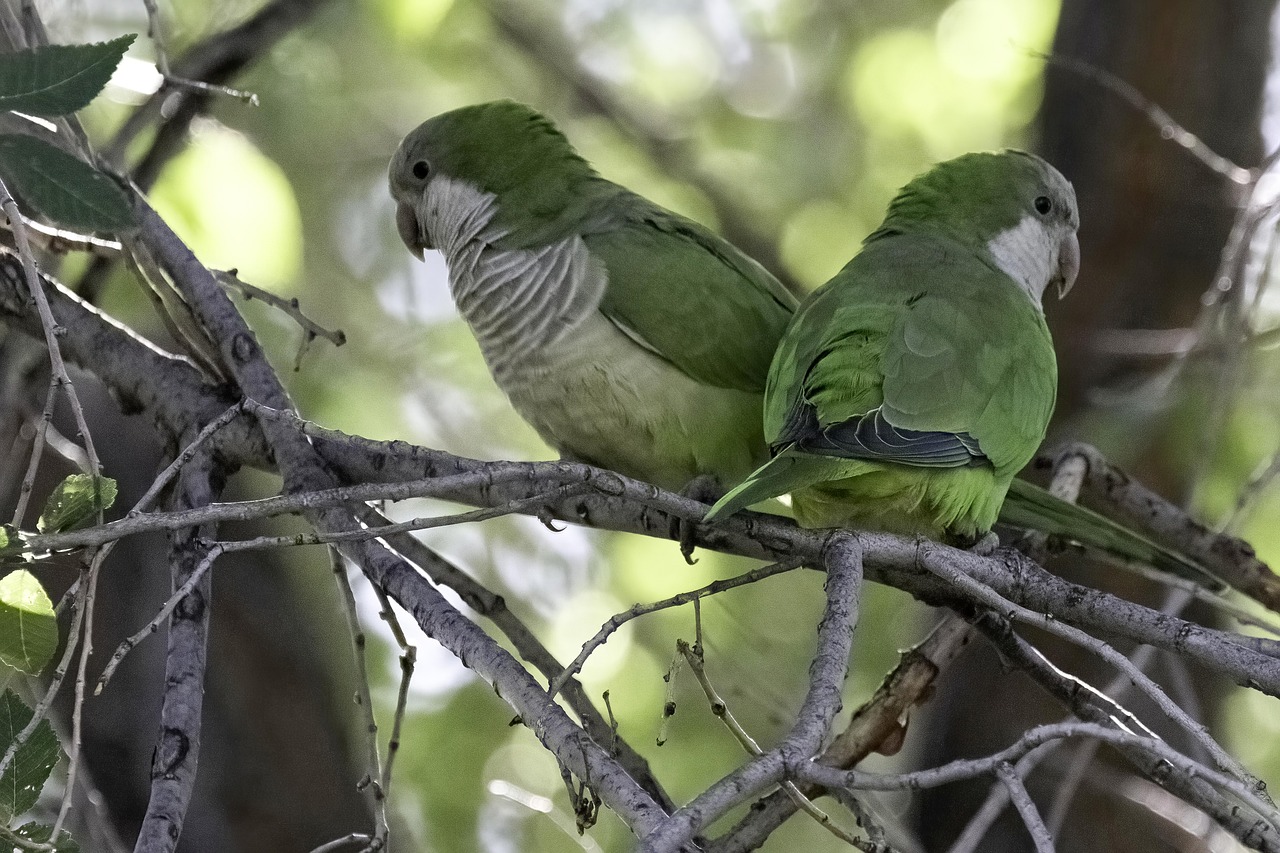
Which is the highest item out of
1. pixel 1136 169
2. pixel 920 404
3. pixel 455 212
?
pixel 1136 169

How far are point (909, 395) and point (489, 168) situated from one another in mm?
1352

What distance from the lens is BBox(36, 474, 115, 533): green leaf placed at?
178 cm

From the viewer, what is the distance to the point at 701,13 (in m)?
5.88

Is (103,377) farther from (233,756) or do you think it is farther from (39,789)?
(233,756)

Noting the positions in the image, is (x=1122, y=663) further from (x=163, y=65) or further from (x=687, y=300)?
(x=163, y=65)

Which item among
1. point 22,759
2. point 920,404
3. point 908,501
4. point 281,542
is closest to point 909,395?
point 920,404

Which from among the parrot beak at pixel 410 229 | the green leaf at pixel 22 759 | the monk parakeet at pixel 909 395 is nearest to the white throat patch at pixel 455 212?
the parrot beak at pixel 410 229

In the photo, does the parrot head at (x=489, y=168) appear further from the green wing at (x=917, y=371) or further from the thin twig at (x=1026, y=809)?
the thin twig at (x=1026, y=809)

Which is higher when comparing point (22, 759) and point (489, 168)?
point (489, 168)

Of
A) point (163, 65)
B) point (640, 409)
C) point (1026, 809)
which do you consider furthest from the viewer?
point (640, 409)

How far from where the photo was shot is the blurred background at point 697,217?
3.98 meters

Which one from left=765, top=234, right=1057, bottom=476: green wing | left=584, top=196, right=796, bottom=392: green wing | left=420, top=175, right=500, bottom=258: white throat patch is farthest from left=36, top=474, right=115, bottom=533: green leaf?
left=420, top=175, right=500, bottom=258: white throat patch

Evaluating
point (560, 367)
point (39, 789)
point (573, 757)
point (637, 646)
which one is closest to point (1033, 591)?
point (573, 757)

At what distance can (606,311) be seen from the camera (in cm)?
285
